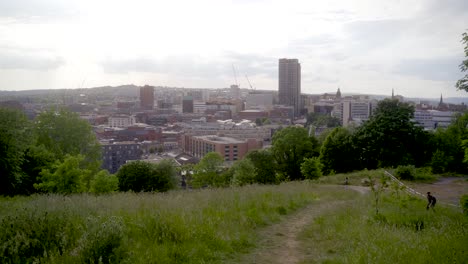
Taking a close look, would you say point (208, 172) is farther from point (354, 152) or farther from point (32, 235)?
point (32, 235)

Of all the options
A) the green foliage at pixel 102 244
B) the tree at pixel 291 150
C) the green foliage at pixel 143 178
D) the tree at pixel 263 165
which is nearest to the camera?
the green foliage at pixel 102 244

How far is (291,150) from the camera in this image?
3450 cm

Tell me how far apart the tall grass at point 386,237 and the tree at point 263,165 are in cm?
1957

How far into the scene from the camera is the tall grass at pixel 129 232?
5.43m

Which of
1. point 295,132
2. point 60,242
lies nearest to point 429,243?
point 60,242

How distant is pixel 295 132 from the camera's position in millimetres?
34406

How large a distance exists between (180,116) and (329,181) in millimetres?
149854

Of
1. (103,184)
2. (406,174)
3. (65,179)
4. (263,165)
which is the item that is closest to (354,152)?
(263,165)

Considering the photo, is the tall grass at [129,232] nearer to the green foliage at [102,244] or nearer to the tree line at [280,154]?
the green foliage at [102,244]

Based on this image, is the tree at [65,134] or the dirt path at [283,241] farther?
the tree at [65,134]

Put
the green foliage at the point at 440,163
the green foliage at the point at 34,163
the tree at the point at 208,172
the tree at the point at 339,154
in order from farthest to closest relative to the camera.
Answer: the tree at the point at 208,172 → the tree at the point at 339,154 → the green foliage at the point at 440,163 → the green foliage at the point at 34,163

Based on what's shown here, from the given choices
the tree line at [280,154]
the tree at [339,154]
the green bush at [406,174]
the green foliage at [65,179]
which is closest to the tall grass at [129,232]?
the green foliage at [65,179]

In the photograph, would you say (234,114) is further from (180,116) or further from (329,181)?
(329,181)

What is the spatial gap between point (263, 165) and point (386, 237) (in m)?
24.3
